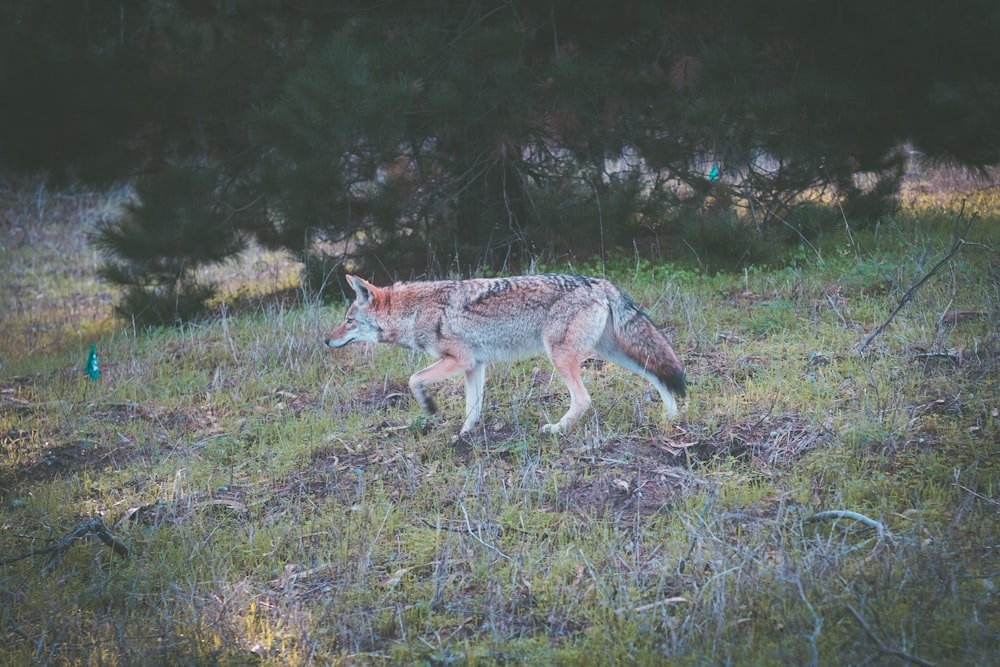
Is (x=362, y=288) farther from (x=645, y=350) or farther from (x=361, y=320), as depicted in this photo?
(x=645, y=350)

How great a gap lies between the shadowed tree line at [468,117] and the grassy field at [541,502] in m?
2.18

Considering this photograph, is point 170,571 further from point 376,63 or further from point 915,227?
point 915,227

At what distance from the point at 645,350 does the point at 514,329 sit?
116 centimetres

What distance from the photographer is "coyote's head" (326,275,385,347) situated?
27.2ft

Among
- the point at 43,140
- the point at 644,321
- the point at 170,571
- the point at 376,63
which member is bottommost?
the point at 170,571

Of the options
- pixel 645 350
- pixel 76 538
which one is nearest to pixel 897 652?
pixel 645 350

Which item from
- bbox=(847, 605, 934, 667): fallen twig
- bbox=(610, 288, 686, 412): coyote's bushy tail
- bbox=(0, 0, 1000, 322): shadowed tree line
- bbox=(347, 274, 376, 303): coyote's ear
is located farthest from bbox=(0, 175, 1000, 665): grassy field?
bbox=(0, 0, 1000, 322): shadowed tree line

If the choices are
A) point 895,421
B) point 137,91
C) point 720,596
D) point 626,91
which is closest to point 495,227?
point 626,91

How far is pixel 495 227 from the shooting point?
12.5 metres

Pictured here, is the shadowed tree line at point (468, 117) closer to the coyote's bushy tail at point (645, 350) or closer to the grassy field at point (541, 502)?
the grassy field at point (541, 502)

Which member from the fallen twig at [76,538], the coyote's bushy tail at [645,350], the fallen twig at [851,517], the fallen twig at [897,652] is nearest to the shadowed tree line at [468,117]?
the coyote's bushy tail at [645,350]

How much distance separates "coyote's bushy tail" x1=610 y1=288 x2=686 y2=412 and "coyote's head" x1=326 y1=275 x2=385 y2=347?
7.22ft

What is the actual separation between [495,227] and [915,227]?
17.9ft

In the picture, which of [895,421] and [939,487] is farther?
[895,421]
